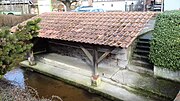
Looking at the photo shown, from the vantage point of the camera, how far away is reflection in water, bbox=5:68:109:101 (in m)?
8.24

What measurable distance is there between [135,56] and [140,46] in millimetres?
691

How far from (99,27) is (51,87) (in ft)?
12.1

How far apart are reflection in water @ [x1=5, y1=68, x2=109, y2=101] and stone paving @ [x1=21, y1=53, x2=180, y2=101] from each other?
1.28 ft

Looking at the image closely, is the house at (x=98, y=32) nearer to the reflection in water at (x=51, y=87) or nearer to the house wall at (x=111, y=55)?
the house wall at (x=111, y=55)

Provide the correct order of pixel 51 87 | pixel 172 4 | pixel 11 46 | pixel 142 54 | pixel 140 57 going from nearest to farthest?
pixel 11 46 < pixel 51 87 < pixel 140 57 < pixel 142 54 < pixel 172 4

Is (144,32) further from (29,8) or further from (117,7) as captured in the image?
(29,8)

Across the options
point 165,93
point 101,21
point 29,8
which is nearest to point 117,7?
point 29,8

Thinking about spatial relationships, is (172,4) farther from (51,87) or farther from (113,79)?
(51,87)

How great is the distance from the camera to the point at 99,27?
28.8ft

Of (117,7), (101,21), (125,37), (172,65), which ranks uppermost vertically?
(117,7)

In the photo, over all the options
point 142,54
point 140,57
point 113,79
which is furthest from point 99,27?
point 142,54

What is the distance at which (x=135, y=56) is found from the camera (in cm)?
1001

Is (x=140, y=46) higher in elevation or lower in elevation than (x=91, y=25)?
lower

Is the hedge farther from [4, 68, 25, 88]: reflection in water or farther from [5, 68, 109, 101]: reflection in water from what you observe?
[4, 68, 25, 88]: reflection in water
